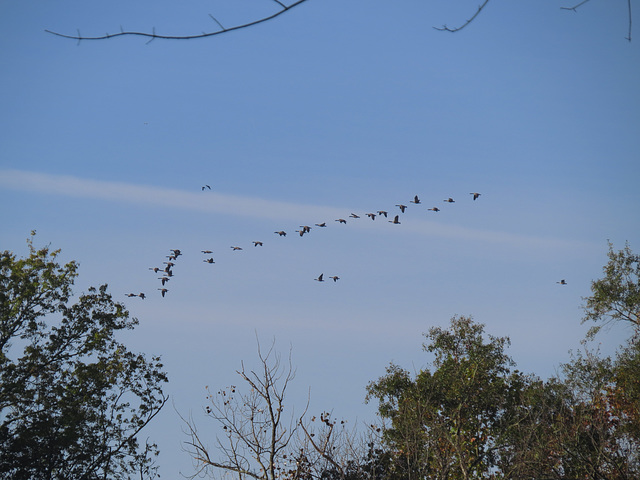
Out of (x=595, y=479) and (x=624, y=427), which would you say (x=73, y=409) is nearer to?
(x=595, y=479)

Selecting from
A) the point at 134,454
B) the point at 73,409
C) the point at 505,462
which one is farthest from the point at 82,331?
the point at 505,462

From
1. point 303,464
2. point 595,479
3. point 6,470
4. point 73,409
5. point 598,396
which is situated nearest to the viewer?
point 595,479

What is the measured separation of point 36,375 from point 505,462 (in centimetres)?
1496

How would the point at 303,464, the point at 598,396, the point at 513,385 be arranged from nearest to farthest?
1. the point at 303,464
2. the point at 598,396
3. the point at 513,385

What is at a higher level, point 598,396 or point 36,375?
point 598,396

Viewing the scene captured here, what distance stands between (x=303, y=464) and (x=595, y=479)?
278 inches

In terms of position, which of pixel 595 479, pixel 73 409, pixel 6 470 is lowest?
pixel 6 470

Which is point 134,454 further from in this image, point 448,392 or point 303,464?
point 448,392

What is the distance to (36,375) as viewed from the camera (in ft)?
65.4

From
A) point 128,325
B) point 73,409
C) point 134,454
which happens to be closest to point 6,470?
point 73,409

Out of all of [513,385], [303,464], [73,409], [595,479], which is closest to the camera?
[595,479]

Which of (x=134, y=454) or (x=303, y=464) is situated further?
(x=134, y=454)

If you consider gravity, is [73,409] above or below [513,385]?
below

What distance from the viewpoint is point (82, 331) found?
69.7 ft
